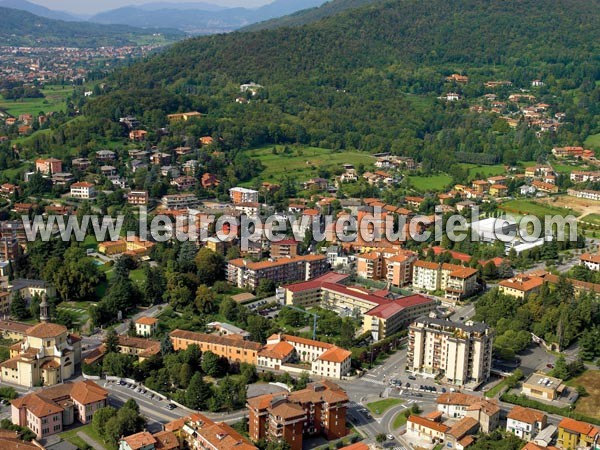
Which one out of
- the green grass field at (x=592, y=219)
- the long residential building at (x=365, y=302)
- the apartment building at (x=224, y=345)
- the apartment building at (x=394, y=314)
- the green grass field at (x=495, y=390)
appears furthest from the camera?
the green grass field at (x=592, y=219)

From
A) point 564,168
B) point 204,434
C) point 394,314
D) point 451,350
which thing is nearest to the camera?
point 204,434

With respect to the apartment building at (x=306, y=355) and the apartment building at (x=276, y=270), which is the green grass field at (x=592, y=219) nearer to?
the apartment building at (x=276, y=270)

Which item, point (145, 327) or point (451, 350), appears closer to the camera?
point (451, 350)

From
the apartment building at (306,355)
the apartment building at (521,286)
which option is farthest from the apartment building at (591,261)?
the apartment building at (306,355)

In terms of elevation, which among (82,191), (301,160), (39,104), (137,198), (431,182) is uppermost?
(39,104)

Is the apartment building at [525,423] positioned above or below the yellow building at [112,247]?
below

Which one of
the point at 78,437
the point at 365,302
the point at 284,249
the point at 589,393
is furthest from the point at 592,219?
the point at 78,437

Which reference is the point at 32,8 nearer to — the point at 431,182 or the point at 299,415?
the point at 431,182
